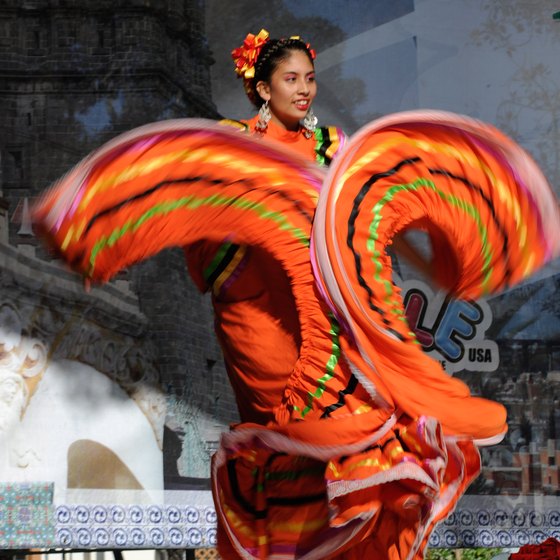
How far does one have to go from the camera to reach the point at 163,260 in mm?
4914

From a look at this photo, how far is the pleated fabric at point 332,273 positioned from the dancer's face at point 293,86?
25 centimetres

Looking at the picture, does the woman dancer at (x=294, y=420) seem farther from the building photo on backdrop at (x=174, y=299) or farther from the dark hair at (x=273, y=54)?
the building photo on backdrop at (x=174, y=299)

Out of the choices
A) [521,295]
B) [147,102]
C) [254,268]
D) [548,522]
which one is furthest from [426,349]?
[254,268]

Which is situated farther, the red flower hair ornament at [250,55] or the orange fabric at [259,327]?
the red flower hair ornament at [250,55]

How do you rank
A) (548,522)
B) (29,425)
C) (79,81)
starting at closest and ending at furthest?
(29,425)
(79,81)
(548,522)

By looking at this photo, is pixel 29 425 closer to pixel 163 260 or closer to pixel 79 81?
pixel 163 260

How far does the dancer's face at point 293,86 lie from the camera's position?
3098mm

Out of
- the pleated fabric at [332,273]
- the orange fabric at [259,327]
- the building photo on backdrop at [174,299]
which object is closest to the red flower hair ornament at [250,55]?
the orange fabric at [259,327]

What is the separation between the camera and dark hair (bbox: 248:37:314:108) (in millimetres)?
3127

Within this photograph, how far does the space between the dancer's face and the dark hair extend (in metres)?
0.01

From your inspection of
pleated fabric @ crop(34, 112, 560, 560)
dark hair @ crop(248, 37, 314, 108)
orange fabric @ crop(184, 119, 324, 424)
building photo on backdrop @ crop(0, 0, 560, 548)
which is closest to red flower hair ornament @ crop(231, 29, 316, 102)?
dark hair @ crop(248, 37, 314, 108)

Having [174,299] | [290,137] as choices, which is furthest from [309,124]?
[174,299]

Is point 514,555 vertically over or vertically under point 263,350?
under

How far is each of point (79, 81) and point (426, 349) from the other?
5.28ft
